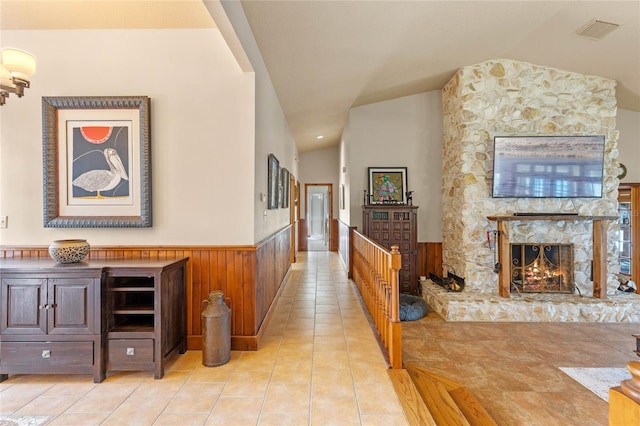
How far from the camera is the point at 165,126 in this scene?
277 centimetres

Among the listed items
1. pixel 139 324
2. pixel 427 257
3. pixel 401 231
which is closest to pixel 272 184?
pixel 139 324

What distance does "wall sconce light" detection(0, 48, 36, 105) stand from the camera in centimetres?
195

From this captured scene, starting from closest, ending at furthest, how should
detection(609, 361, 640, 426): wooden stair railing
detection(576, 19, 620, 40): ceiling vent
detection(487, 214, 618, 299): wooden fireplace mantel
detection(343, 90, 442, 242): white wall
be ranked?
detection(609, 361, 640, 426): wooden stair railing, detection(576, 19, 620, 40): ceiling vent, detection(487, 214, 618, 299): wooden fireplace mantel, detection(343, 90, 442, 242): white wall

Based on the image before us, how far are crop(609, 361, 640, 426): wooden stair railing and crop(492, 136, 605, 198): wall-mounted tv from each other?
4030 mm

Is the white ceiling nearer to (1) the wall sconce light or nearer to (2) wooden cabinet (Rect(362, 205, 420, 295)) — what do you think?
(1) the wall sconce light

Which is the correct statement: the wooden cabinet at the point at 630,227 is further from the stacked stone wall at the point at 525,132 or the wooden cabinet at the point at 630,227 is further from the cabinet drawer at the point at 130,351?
the cabinet drawer at the point at 130,351

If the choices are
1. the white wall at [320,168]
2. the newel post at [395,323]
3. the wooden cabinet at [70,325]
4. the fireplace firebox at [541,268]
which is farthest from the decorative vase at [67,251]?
the white wall at [320,168]

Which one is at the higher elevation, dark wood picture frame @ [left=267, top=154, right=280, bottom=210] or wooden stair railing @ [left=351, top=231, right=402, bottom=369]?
dark wood picture frame @ [left=267, top=154, right=280, bottom=210]

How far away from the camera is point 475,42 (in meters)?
3.75

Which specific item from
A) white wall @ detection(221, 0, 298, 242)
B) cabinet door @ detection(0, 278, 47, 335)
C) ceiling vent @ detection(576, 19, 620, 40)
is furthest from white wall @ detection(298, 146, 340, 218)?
cabinet door @ detection(0, 278, 47, 335)

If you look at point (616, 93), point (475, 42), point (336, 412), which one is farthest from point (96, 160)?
point (616, 93)

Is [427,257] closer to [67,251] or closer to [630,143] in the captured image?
[630,143]

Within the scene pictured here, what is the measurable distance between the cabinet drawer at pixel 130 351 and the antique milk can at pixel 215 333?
39 centimetres

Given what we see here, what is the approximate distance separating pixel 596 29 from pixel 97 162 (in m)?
5.30
